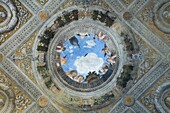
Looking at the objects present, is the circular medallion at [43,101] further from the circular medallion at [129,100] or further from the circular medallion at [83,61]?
the circular medallion at [129,100]

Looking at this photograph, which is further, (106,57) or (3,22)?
(106,57)

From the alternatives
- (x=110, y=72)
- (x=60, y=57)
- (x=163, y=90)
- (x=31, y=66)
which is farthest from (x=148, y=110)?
(x=31, y=66)

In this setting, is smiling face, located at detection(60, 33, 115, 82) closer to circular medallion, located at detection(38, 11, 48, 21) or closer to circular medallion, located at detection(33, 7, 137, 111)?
circular medallion, located at detection(33, 7, 137, 111)

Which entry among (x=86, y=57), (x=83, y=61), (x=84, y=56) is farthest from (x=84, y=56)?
(x=83, y=61)

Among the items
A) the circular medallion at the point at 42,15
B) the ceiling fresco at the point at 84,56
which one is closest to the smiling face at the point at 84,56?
the ceiling fresco at the point at 84,56

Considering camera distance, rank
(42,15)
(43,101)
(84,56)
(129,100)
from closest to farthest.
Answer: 1. (42,15)
2. (43,101)
3. (129,100)
4. (84,56)

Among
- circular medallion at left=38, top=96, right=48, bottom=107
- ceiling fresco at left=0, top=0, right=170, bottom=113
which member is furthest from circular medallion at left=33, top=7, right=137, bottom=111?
circular medallion at left=38, top=96, right=48, bottom=107

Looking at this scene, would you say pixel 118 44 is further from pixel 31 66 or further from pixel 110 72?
pixel 31 66

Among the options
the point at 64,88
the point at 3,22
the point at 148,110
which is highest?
the point at 3,22

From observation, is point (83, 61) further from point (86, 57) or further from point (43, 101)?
point (43, 101)
